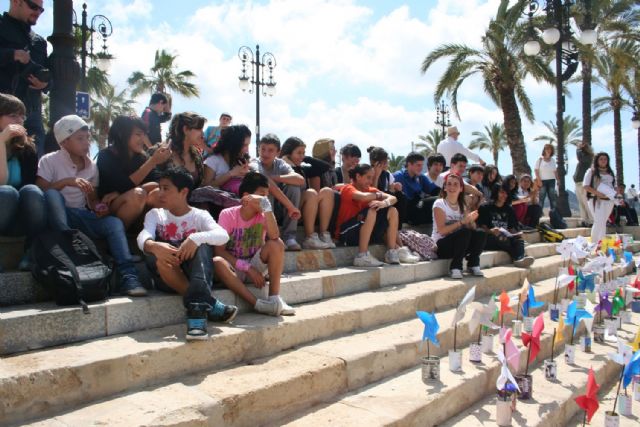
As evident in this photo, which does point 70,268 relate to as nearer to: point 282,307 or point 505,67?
point 282,307

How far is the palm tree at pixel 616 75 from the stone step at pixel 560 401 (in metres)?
16.4

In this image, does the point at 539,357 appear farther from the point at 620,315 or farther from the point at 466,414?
the point at 620,315

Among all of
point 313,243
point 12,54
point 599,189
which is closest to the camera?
point 12,54

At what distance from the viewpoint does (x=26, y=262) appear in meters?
3.46

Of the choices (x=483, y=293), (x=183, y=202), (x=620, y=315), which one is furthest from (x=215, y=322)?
(x=620, y=315)

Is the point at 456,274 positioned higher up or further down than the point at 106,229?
further down

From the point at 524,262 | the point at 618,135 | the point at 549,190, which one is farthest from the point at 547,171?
the point at 618,135

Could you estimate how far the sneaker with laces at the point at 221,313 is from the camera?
3494 millimetres

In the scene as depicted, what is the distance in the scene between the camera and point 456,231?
21.3ft

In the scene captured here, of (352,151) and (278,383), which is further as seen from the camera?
(352,151)

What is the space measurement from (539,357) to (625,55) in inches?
704

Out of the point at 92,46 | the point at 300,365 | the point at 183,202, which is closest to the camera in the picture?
the point at 300,365

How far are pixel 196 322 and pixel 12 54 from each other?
9.65ft

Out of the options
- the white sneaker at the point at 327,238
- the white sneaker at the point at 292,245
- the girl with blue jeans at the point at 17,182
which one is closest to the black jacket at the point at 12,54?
the girl with blue jeans at the point at 17,182
